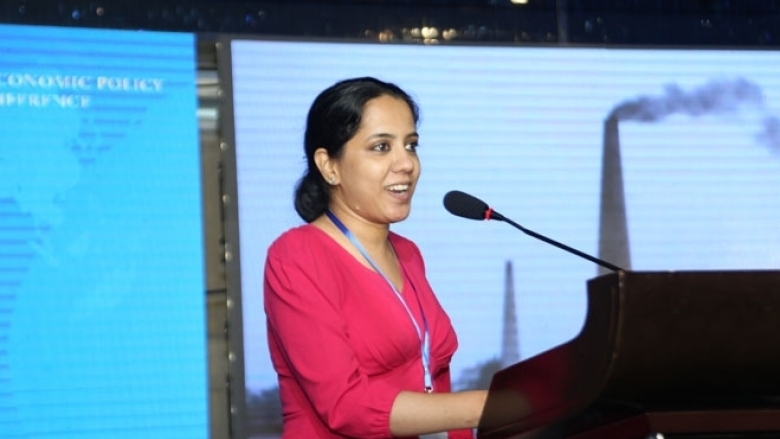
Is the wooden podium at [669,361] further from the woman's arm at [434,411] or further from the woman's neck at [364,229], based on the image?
the woman's neck at [364,229]

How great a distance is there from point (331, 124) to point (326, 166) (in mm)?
78

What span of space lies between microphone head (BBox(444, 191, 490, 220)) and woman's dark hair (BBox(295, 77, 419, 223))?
0.19m

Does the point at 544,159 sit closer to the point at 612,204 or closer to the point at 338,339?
the point at 612,204

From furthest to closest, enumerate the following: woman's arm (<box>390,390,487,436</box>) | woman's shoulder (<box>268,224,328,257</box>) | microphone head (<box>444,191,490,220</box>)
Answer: microphone head (<box>444,191,490,220</box>)
woman's shoulder (<box>268,224,328,257</box>)
woman's arm (<box>390,390,487,436</box>)

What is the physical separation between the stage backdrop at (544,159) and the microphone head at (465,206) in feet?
3.96

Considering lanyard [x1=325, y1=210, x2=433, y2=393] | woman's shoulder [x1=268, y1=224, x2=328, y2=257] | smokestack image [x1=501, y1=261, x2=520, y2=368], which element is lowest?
smokestack image [x1=501, y1=261, x2=520, y2=368]

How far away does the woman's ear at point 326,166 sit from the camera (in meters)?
2.50

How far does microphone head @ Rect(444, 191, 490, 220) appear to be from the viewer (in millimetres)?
2434

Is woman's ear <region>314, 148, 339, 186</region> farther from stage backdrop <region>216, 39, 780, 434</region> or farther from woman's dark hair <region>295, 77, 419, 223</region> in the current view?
stage backdrop <region>216, 39, 780, 434</region>

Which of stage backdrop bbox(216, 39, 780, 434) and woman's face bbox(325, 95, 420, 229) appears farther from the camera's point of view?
stage backdrop bbox(216, 39, 780, 434)

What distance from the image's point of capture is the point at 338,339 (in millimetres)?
2191

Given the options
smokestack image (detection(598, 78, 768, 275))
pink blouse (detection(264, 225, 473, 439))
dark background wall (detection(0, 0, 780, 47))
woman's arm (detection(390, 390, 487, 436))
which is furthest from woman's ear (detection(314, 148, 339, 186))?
smokestack image (detection(598, 78, 768, 275))

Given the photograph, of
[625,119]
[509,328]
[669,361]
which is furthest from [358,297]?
[625,119]

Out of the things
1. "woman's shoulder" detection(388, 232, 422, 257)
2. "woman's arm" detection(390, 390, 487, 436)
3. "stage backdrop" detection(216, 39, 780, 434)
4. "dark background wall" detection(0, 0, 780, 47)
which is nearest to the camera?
"woman's arm" detection(390, 390, 487, 436)
